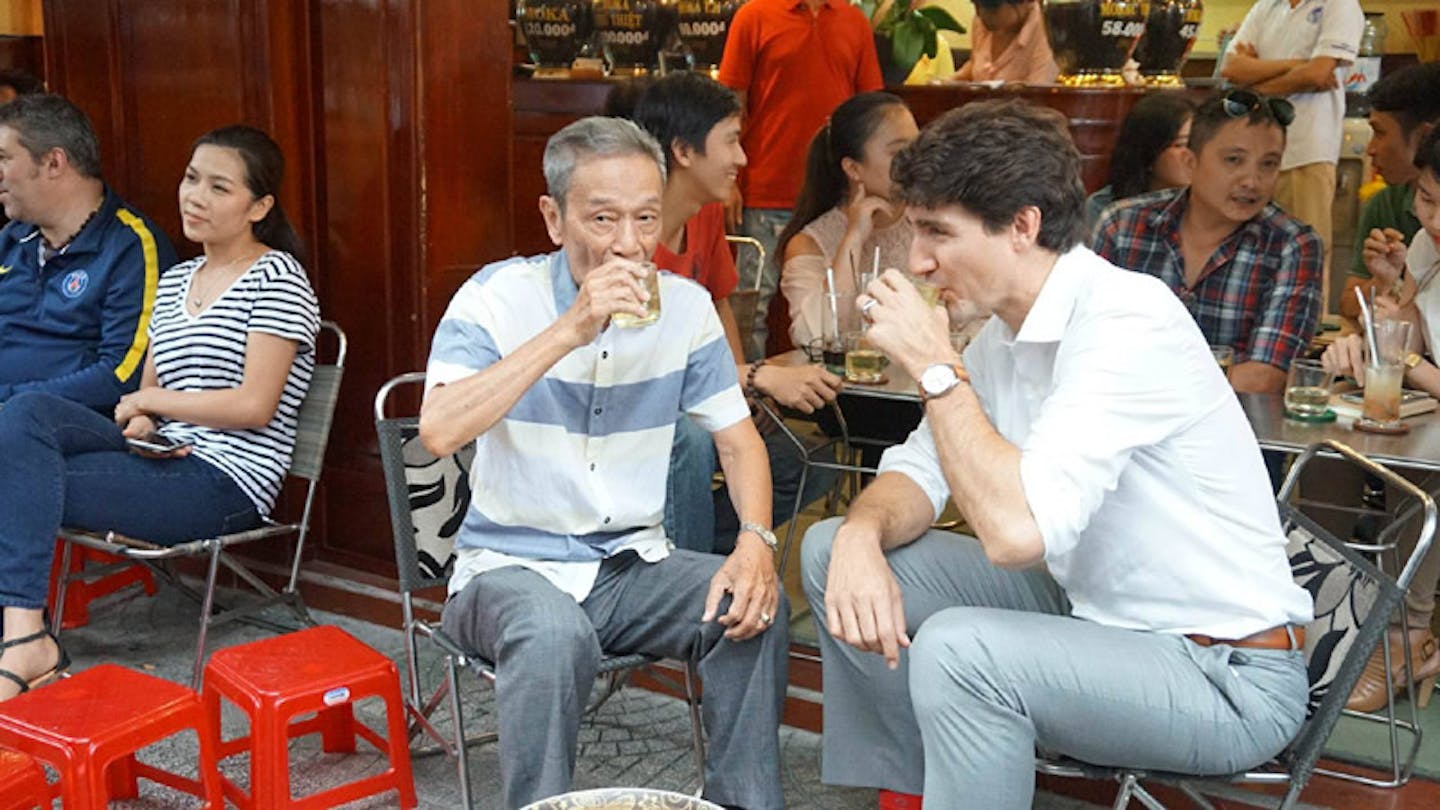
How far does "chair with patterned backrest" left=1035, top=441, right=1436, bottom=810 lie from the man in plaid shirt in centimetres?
99

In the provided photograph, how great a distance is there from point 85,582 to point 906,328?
8.79ft

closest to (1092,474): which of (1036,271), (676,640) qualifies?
(1036,271)

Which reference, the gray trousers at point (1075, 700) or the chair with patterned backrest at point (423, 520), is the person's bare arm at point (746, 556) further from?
the gray trousers at point (1075, 700)

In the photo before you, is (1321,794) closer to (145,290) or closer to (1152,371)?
(1152,371)

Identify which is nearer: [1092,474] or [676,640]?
[1092,474]

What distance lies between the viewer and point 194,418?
3490 mm

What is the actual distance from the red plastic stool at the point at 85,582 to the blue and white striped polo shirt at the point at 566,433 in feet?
4.81

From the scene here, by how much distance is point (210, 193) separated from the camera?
11.8 ft

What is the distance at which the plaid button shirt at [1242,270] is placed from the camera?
3.40 m

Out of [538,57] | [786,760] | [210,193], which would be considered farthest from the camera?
[538,57]

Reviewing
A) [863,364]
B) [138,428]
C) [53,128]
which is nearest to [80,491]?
[138,428]

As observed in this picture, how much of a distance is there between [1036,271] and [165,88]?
9.14 feet

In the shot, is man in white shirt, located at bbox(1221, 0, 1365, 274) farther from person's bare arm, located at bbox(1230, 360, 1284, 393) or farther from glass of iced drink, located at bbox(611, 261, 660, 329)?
glass of iced drink, located at bbox(611, 261, 660, 329)

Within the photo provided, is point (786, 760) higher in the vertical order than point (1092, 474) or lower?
lower
